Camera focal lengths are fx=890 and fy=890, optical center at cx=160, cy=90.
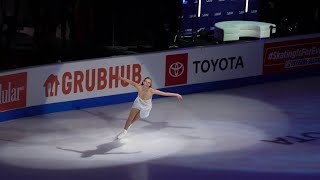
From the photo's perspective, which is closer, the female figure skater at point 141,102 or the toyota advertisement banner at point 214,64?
the female figure skater at point 141,102

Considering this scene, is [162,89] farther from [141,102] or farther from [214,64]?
[141,102]

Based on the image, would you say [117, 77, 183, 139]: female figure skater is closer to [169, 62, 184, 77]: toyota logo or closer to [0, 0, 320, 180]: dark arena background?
[0, 0, 320, 180]: dark arena background

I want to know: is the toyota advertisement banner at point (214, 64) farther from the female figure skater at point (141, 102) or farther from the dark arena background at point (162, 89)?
the female figure skater at point (141, 102)

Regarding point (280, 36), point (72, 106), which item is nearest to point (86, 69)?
point (72, 106)

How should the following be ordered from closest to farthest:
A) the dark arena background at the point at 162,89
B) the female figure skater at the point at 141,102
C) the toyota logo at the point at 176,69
Answer: 1. the dark arena background at the point at 162,89
2. the female figure skater at the point at 141,102
3. the toyota logo at the point at 176,69

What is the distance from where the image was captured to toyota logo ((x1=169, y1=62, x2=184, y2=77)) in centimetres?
2011

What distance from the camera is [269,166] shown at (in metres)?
15.2

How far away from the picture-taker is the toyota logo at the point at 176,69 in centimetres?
2011

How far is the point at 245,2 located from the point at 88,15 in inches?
200

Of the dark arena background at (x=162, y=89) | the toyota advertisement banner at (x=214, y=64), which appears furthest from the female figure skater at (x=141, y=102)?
the toyota advertisement banner at (x=214, y=64)

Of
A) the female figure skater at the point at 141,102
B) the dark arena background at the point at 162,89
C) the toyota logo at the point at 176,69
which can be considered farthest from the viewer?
the toyota logo at the point at 176,69

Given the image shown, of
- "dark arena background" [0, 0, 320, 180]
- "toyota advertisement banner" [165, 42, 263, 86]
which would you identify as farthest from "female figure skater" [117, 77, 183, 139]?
"toyota advertisement banner" [165, 42, 263, 86]

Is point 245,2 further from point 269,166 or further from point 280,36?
point 269,166

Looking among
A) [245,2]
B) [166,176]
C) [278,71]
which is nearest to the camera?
[166,176]
